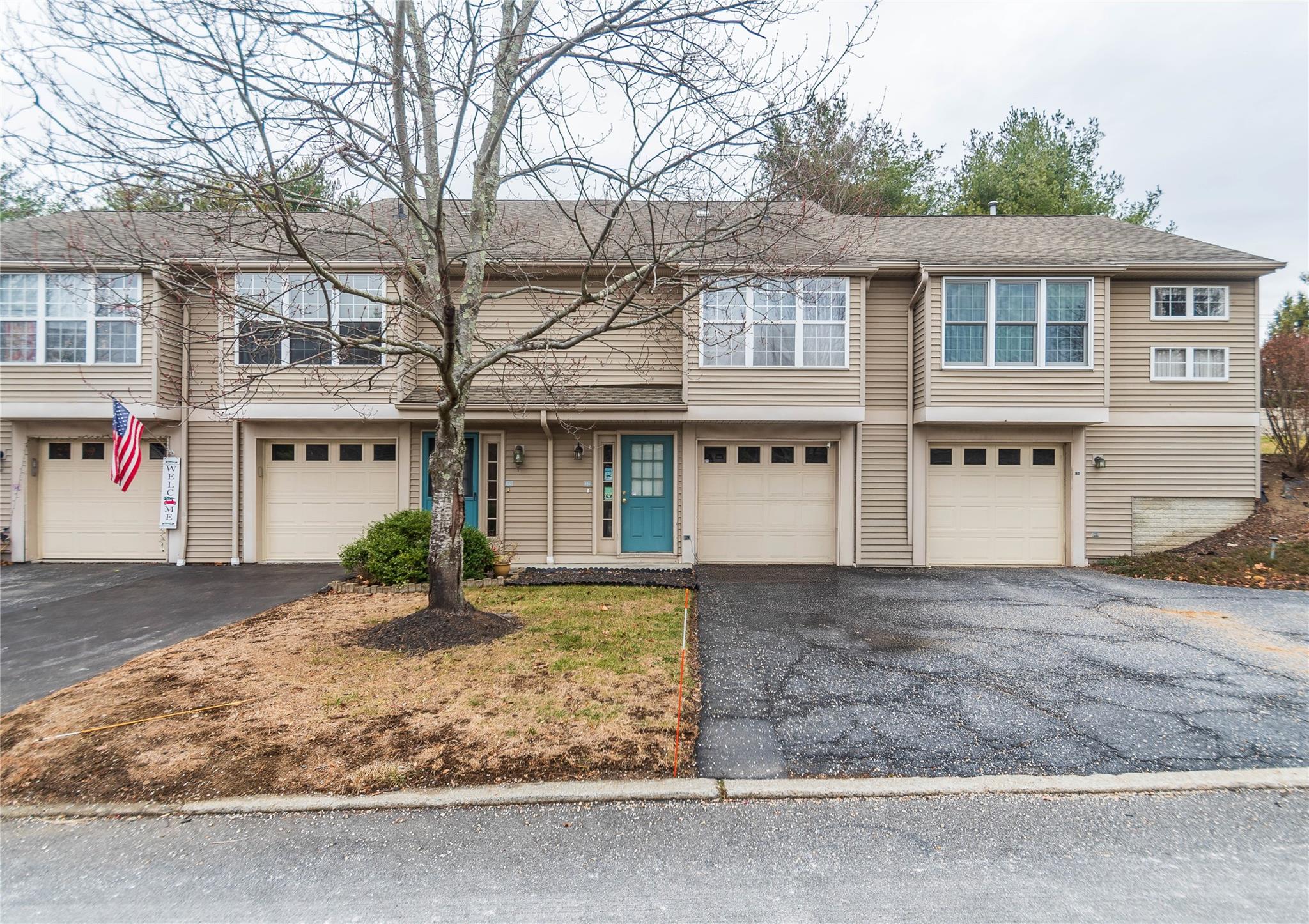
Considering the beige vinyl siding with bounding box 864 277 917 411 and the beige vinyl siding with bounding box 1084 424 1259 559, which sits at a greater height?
the beige vinyl siding with bounding box 864 277 917 411

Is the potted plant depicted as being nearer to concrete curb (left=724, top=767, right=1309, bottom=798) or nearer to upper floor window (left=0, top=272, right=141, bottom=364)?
concrete curb (left=724, top=767, right=1309, bottom=798)

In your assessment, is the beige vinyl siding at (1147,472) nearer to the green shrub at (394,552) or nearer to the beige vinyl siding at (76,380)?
Result: the green shrub at (394,552)

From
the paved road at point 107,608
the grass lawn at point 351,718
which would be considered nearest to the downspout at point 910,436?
the grass lawn at point 351,718

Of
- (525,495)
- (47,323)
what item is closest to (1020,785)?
(525,495)

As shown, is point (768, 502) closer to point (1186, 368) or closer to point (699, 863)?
point (1186, 368)

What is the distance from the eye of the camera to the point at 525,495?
10.2 metres

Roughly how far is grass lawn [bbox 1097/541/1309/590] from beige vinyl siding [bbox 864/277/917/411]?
14.9 ft

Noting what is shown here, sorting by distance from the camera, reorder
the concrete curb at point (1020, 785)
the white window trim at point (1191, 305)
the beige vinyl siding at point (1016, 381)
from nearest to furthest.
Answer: the concrete curb at point (1020, 785), the beige vinyl siding at point (1016, 381), the white window trim at point (1191, 305)

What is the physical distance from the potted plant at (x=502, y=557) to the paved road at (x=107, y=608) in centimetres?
250

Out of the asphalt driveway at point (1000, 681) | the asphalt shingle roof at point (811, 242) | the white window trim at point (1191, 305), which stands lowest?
the asphalt driveway at point (1000, 681)

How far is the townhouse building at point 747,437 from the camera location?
31.5 feet

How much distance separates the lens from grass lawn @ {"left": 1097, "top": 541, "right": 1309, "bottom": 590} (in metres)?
8.32

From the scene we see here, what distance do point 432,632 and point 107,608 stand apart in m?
4.96

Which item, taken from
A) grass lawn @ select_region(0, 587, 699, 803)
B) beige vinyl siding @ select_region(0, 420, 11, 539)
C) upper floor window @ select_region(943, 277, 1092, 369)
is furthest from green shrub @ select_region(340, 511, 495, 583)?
upper floor window @ select_region(943, 277, 1092, 369)
